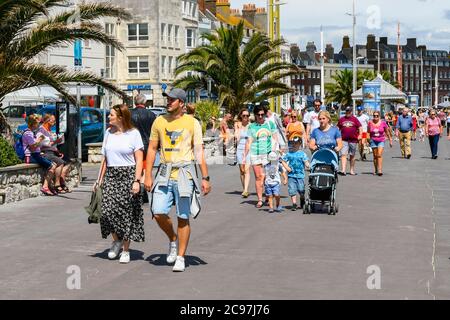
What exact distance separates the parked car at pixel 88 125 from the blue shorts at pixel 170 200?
20.1 metres

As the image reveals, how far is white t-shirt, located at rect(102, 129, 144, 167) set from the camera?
10.6m

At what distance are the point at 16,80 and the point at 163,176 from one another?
31.8ft

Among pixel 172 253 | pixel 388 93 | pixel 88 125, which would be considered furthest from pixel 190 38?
pixel 172 253

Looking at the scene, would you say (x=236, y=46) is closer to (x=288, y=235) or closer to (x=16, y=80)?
(x=16, y=80)

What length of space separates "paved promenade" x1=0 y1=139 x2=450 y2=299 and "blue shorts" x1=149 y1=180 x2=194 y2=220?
23.7 inches

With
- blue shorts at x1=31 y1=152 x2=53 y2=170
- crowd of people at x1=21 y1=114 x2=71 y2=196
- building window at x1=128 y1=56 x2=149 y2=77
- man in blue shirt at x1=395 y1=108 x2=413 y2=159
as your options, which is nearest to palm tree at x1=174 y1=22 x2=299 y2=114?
man in blue shirt at x1=395 y1=108 x2=413 y2=159

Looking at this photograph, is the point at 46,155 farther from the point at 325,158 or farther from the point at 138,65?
the point at 138,65

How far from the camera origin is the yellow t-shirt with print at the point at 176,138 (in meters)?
9.84

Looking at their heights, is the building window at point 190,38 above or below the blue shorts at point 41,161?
above

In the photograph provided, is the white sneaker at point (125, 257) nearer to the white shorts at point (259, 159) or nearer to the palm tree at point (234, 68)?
the white shorts at point (259, 159)

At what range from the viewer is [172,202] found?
1002cm

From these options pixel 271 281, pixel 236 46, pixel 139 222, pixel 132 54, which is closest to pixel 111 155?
pixel 139 222

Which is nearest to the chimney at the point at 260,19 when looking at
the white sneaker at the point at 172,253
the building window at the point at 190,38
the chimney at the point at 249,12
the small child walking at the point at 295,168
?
the chimney at the point at 249,12

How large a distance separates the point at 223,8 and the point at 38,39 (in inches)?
3906
